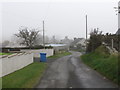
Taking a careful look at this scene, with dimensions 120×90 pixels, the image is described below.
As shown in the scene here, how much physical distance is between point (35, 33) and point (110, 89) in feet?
180

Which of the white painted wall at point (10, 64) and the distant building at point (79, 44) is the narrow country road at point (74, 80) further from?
the distant building at point (79, 44)

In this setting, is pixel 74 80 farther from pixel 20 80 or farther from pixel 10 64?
pixel 10 64

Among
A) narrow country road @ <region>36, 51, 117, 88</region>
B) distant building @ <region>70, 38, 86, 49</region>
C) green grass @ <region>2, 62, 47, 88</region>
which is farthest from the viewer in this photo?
distant building @ <region>70, 38, 86, 49</region>

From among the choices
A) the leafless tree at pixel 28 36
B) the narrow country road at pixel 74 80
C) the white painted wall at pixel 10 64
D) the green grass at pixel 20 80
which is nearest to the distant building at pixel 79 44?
the leafless tree at pixel 28 36

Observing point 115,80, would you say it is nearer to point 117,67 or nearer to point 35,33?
point 117,67

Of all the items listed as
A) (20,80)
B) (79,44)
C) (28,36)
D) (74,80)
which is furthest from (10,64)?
(79,44)

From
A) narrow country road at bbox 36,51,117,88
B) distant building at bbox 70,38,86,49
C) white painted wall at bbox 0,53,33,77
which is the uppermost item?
white painted wall at bbox 0,53,33,77

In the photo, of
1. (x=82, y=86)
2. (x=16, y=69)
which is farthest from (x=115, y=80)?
(x=16, y=69)

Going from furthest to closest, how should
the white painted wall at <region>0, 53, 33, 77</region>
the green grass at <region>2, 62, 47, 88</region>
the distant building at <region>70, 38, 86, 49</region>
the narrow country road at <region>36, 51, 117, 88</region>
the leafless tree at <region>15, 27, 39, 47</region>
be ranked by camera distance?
the distant building at <region>70, 38, 86, 49</region>, the leafless tree at <region>15, 27, 39, 47</region>, the white painted wall at <region>0, 53, 33, 77</region>, the narrow country road at <region>36, 51, 117, 88</region>, the green grass at <region>2, 62, 47, 88</region>

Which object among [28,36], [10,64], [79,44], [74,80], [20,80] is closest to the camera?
Answer: [20,80]

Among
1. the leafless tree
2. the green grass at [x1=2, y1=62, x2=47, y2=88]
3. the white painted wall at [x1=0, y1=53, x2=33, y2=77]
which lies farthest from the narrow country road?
the leafless tree

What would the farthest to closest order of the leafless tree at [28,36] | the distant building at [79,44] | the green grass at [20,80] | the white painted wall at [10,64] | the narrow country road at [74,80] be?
the distant building at [79,44], the leafless tree at [28,36], the white painted wall at [10,64], the narrow country road at [74,80], the green grass at [20,80]

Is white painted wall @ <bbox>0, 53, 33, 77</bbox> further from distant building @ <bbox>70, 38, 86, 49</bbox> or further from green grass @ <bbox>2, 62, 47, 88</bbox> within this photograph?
distant building @ <bbox>70, 38, 86, 49</bbox>

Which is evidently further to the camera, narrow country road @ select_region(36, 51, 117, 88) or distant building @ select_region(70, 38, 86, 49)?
distant building @ select_region(70, 38, 86, 49)
